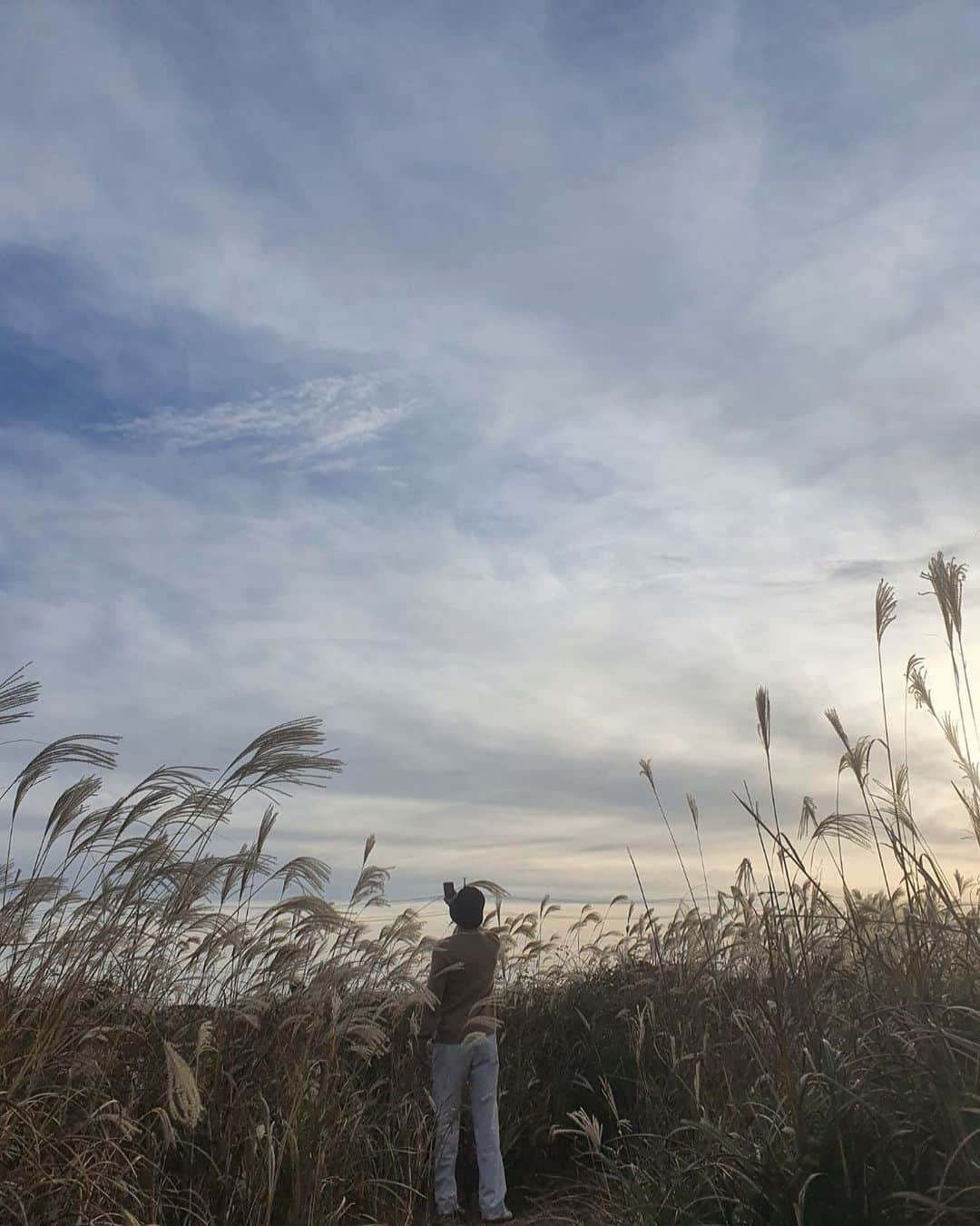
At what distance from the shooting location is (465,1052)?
24.6ft

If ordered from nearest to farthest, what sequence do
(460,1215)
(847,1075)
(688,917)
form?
(847,1075) → (460,1215) → (688,917)

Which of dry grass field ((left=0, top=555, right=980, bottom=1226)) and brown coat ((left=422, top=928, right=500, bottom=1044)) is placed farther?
brown coat ((left=422, top=928, right=500, bottom=1044))

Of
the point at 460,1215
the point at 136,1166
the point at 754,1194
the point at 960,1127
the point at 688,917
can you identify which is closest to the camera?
the point at 960,1127

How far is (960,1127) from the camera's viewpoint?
3646 millimetres

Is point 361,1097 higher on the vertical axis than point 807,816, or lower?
lower

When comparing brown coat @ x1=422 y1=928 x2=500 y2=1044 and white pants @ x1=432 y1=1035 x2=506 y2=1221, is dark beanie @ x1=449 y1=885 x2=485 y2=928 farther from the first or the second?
white pants @ x1=432 y1=1035 x2=506 y2=1221

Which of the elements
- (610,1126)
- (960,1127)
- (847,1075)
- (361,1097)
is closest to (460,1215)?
(361,1097)

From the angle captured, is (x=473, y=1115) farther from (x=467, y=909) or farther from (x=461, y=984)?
(x=467, y=909)

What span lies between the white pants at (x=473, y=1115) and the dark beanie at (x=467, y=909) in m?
0.80

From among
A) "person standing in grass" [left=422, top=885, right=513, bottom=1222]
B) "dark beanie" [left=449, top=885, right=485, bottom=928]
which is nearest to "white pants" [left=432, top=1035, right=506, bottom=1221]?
"person standing in grass" [left=422, top=885, right=513, bottom=1222]

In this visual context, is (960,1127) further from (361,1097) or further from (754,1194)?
(361,1097)

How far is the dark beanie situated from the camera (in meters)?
8.07

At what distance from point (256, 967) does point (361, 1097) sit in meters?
1.76

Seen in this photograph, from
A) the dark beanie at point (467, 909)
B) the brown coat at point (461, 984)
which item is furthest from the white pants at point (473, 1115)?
the dark beanie at point (467, 909)
